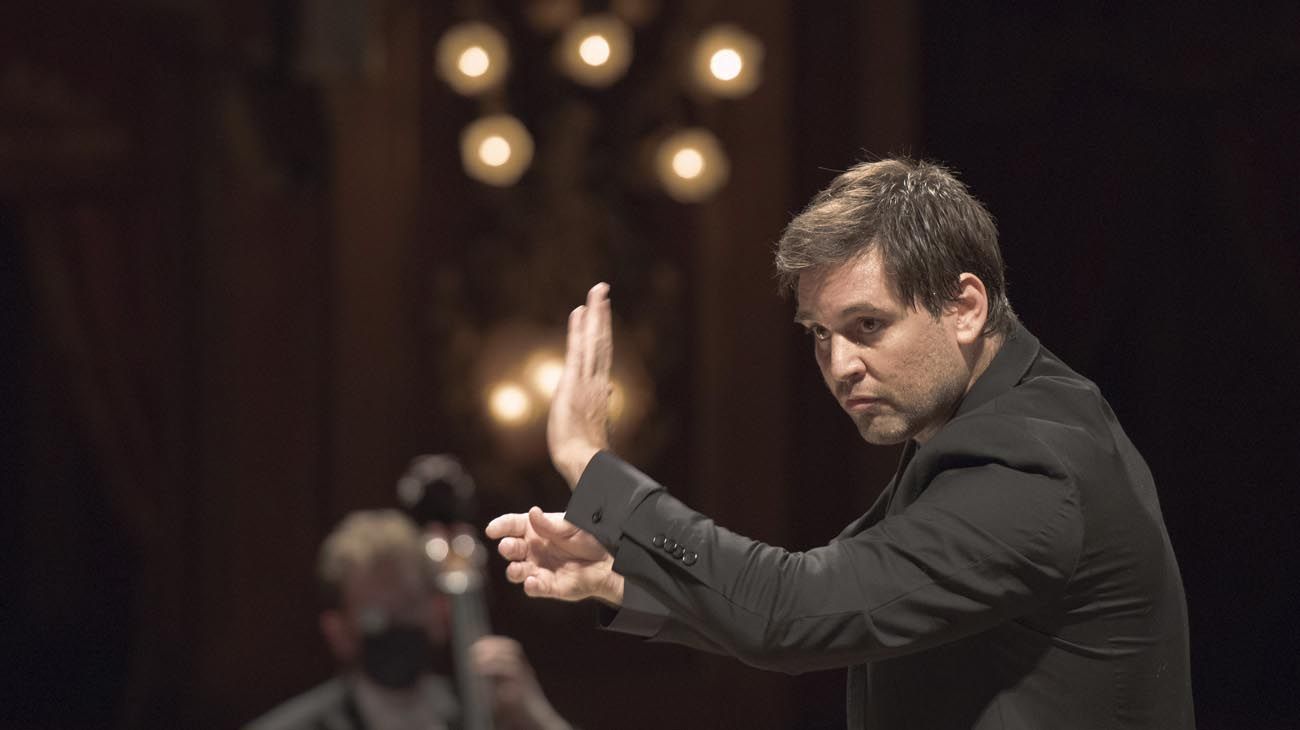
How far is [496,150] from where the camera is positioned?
604 cm

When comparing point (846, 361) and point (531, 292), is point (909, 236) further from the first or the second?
point (531, 292)

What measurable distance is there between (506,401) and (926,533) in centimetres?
477

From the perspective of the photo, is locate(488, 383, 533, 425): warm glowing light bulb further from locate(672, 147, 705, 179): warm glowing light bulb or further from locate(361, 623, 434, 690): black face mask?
locate(361, 623, 434, 690): black face mask

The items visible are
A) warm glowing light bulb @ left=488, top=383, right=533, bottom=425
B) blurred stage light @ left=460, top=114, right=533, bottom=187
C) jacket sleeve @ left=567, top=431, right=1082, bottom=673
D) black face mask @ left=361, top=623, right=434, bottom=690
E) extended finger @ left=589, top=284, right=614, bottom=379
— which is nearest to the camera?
jacket sleeve @ left=567, top=431, right=1082, bottom=673

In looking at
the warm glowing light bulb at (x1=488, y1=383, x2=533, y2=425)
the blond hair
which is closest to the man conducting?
the blond hair

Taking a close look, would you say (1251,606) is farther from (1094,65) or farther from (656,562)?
(656,562)

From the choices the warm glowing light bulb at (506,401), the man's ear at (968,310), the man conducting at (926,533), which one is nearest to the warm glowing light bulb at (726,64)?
the warm glowing light bulb at (506,401)

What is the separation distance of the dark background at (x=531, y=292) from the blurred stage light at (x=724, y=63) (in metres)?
0.14

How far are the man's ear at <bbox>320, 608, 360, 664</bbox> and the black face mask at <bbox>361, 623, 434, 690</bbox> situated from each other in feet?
0.13

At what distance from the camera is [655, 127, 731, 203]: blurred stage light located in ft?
20.2

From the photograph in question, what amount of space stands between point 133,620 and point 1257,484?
417 centimetres

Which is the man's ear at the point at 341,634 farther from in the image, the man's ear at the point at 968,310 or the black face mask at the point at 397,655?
the man's ear at the point at 968,310

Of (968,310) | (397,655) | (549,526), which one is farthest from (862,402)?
(397,655)

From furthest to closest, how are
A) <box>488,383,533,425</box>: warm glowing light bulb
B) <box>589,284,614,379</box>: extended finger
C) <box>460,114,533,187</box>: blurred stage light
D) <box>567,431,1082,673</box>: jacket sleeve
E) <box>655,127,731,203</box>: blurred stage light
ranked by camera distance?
<box>488,383,533,425</box>: warm glowing light bulb
<box>655,127,731,203</box>: blurred stage light
<box>460,114,533,187</box>: blurred stage light
<box>589,284,614,379</box>: extended finger
<box>567,431,1082,673</box>: jacket sleeve
